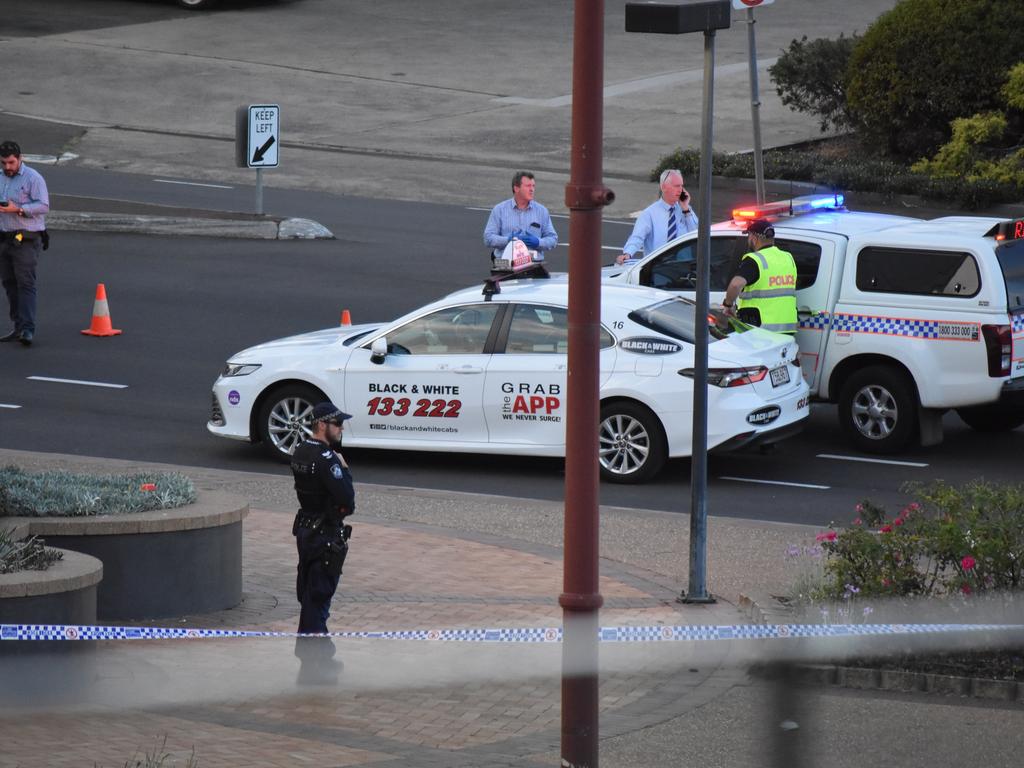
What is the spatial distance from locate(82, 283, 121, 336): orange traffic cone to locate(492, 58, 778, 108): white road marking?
18.4 metres

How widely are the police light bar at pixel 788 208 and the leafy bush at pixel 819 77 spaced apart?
622 inches

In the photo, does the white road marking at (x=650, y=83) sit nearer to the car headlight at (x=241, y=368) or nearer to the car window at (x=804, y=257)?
the car window at (x=804, y=257)

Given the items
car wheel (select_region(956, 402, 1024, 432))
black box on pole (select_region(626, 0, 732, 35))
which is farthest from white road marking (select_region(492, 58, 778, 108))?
black box on pole (select_region(626, 0, 732, 35))

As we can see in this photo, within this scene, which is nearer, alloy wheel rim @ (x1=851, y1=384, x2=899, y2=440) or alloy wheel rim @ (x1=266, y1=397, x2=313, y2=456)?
alloy wheel rim @ (x1=266, y1=397, x2=313, y2=456)

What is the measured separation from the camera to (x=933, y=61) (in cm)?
2867

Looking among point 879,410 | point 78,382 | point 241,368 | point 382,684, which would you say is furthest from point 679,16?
point 78,382

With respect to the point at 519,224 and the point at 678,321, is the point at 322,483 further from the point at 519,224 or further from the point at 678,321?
the point at 519,224

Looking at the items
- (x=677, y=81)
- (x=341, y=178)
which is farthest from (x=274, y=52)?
(x=341, y=178)

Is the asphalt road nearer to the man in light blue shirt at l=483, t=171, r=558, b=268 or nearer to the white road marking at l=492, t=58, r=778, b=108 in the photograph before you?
the man in light blue shirt at l=483, t=171, r=558, b=268

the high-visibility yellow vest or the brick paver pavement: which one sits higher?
the high-visibility yellow vest

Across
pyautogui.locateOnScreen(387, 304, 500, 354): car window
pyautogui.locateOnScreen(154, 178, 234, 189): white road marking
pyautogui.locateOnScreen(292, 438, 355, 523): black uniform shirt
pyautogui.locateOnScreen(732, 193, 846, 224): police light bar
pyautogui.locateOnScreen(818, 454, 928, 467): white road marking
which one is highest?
pyautogui.locateOnScreen(154, 178, 234, 189): white road marking

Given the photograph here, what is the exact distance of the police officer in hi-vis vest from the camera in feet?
46.7

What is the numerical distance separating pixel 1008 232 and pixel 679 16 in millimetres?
5478

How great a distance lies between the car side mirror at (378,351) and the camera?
14172 mm
